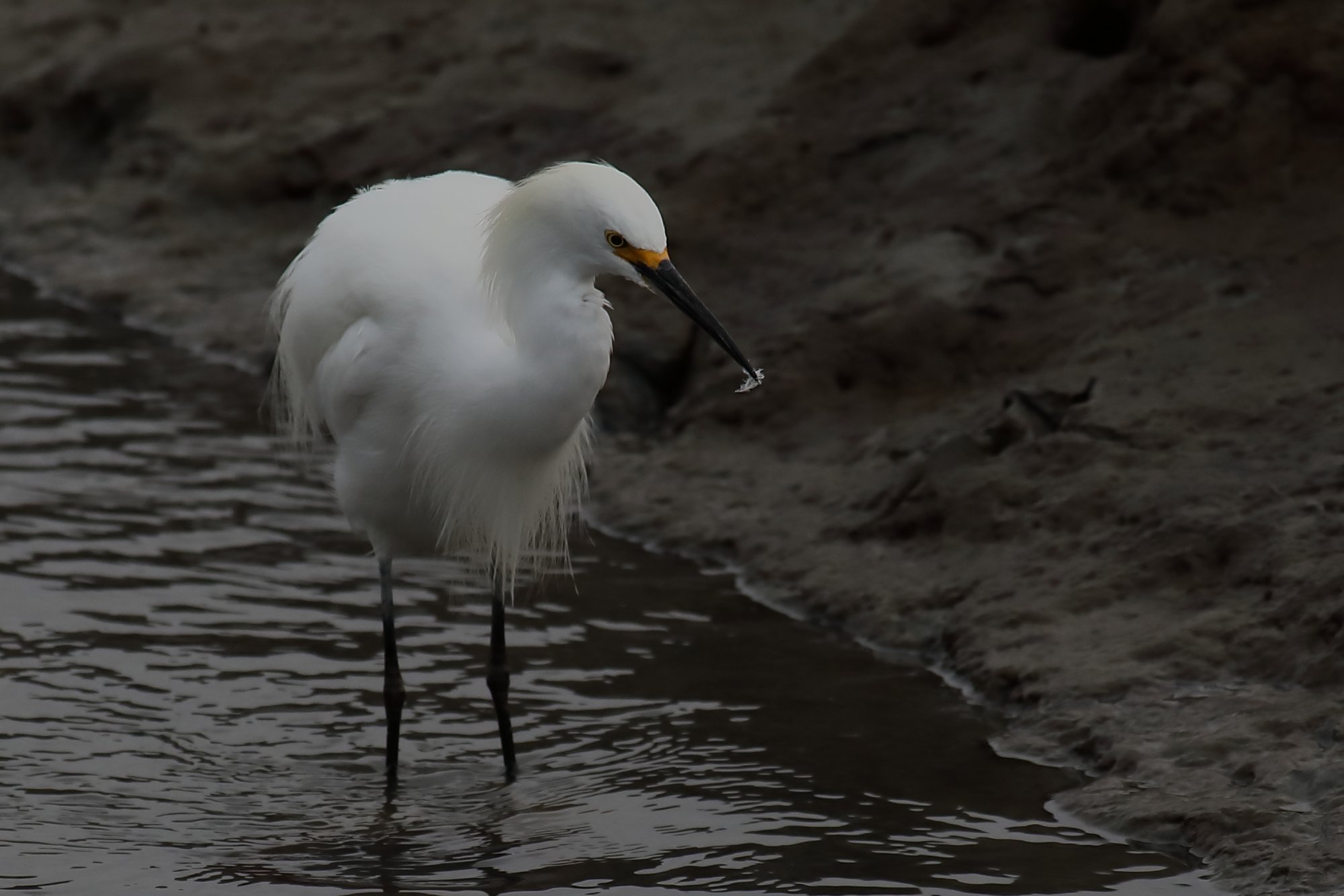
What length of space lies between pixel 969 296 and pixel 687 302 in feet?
8.75

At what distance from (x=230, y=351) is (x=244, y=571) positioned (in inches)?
93.9

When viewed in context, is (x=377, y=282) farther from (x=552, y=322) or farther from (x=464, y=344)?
(x=552, y=322)

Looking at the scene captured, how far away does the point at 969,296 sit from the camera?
6.61 meters

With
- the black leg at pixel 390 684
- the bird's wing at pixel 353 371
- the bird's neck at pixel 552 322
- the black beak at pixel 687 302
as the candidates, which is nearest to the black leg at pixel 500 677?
the black leg at pixel 390 684

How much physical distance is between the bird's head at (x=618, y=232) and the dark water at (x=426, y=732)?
1113 millimetres

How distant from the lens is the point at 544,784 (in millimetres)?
4754

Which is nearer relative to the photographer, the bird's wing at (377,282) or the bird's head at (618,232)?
the bird's head at (618,232)

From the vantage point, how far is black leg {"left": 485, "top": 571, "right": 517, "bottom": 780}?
4.83 metres

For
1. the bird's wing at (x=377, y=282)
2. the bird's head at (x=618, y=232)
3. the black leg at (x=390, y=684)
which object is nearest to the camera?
the bird's head at (x=618, y=232)

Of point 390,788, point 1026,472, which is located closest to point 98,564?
point 390,788

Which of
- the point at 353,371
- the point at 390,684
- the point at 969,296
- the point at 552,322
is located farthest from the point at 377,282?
the point at 969,296

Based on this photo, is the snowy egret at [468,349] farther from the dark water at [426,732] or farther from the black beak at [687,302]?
the dark water at [426,732]

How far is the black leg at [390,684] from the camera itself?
15.6ft

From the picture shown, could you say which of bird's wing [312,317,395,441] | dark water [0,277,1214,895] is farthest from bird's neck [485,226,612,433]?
dark water [0,277,1214,895]
